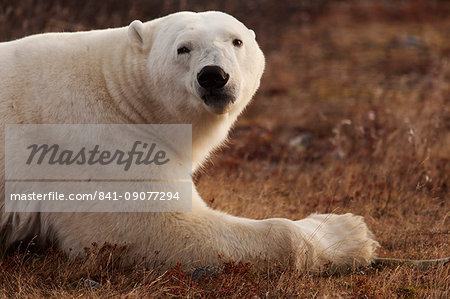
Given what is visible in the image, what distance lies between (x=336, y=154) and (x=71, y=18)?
439 centimetres

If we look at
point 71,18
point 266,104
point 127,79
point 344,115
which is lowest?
point 266,104

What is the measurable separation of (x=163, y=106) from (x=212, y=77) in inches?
22.6

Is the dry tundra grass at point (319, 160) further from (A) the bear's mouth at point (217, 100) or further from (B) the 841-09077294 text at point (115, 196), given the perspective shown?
(A) the bear's mouth at point (217, 100)

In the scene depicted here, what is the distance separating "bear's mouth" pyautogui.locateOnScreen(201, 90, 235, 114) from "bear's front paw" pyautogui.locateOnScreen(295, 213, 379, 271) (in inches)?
36.5

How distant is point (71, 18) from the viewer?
851 centimetres

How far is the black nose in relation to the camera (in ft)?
11.3

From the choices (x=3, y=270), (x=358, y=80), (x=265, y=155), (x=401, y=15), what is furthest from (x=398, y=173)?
(x=401, y=15)

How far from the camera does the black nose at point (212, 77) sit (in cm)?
344

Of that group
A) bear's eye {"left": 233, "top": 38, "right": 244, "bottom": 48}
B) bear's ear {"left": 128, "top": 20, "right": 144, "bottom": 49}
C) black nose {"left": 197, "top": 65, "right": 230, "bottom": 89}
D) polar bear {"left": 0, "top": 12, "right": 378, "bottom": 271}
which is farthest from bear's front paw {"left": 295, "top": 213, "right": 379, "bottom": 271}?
bear's ear {"left": 128, "top": 20, "right": 144, "bottom": 49}

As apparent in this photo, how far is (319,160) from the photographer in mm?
6977

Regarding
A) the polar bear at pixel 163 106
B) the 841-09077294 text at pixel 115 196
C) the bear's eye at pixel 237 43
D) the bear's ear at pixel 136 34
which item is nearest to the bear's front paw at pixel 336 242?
the polar bear at pixel 163 106

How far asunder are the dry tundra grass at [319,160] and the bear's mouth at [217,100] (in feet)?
3.24

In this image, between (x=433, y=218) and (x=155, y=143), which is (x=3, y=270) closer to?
(x=155, y=143)

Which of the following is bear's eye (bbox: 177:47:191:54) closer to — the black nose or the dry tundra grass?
the black nose
